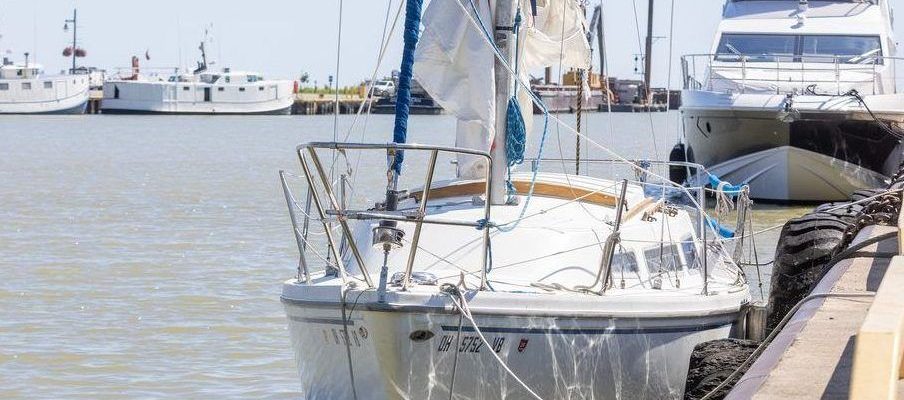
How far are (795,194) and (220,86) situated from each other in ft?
341

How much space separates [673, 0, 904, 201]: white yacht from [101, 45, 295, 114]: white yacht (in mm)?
100633

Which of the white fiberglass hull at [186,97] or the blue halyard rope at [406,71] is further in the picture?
the white fiberglass hull at [186,97]

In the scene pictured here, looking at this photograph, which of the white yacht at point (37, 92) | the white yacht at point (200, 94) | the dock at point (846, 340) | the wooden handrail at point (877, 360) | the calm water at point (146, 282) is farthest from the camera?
the white yacht at point (200, 94)

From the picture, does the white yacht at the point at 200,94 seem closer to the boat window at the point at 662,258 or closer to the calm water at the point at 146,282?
the calm water at the point at 146,282

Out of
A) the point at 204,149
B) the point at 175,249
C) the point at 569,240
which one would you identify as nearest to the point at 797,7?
the point at 175,249

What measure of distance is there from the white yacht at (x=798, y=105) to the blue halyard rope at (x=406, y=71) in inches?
601

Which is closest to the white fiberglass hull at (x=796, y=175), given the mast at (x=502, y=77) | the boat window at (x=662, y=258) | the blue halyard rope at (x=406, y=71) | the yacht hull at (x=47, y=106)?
the boat window at (x=662, y=258)

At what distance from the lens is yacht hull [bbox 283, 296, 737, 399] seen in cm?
970

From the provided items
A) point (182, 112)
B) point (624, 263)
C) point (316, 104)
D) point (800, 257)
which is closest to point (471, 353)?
point (624, 263)

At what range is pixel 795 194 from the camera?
26656 millimetres

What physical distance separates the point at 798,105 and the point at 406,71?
15.6 meters

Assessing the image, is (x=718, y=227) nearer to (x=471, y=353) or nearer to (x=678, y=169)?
(x=471, y=353)

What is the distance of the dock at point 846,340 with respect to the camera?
15.7 ft

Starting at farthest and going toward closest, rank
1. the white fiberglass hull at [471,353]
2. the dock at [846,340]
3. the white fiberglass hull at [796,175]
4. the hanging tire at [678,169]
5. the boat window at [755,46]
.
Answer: the hanging tire at [678,169], the boat window at [755,46], the white fiberglass hull at [796,175], the white fiberglass hull at [471,353], the dock at [846,340]
